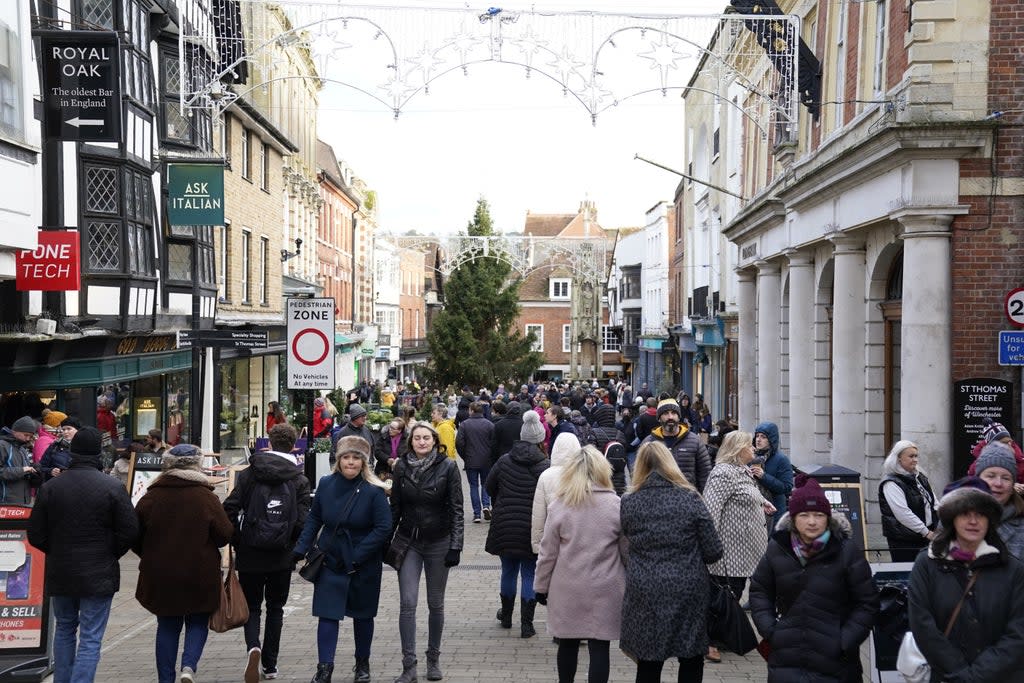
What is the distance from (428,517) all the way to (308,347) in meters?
4.20

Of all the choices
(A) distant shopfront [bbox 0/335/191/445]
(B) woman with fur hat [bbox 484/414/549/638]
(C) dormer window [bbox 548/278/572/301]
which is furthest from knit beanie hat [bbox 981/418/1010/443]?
(C) dormer window [bbox 548/278/572/301]

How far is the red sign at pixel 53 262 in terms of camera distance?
1470 cm

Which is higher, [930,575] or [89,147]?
[89,147]

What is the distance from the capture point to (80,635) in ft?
24.7

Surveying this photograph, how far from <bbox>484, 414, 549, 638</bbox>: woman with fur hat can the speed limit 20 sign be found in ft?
21.5

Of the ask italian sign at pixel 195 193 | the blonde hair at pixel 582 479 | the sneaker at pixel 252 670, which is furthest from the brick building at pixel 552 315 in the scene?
the blonde hair at pixel 582 479

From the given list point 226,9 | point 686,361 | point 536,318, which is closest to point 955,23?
point 226,9

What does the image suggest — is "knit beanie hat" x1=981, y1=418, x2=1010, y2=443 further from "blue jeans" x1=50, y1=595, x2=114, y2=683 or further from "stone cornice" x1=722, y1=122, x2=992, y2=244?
"blue jeans" x1=50, y1=595, x2=114, y2=683

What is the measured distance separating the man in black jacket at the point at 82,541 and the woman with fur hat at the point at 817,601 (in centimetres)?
400

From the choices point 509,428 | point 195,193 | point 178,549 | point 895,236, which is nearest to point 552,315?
point 195,193

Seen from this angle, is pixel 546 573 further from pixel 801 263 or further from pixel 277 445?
pixel 801 263

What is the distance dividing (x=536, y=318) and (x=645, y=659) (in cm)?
8748

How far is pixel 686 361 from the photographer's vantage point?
1834 inches

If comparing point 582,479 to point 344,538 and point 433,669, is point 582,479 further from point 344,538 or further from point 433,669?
point 433,669
